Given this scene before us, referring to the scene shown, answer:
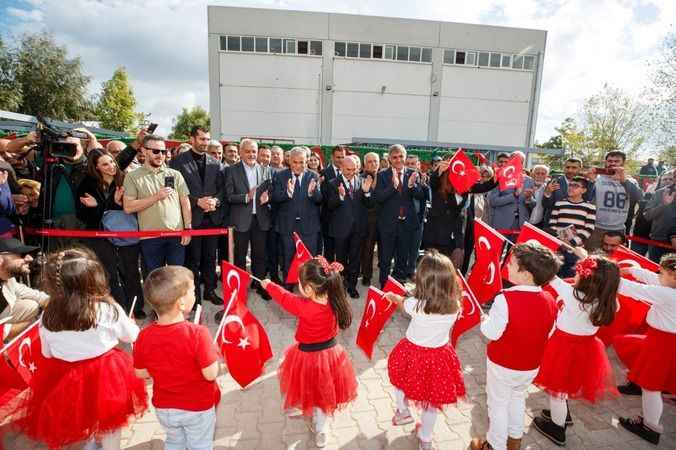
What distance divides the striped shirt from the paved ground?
5.90ft

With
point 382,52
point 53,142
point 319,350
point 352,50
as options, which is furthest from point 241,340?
point 382,52

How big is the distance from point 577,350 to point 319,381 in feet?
6.60

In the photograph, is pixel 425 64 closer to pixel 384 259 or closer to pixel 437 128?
pixel 437 128

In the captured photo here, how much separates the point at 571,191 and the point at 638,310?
1.74 meters

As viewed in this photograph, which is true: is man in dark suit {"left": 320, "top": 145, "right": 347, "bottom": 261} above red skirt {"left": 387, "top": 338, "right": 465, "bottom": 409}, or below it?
above

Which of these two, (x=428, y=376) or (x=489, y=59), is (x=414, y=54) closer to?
(x=489, y=59)

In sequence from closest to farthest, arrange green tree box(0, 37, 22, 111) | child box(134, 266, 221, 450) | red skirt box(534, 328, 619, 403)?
child box(134, 266, 221, 450) → red skirt box(534, 328, 619, 403) → green tree box(0, 37, 22, 111)

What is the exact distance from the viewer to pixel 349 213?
5.59 metres

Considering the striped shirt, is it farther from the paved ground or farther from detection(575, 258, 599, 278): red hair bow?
detection(575, 258, 599, 278): red hair bow

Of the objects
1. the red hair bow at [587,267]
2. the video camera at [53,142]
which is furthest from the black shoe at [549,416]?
the video camera at [53,142]

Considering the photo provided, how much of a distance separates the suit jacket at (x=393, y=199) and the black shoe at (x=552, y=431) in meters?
3.23

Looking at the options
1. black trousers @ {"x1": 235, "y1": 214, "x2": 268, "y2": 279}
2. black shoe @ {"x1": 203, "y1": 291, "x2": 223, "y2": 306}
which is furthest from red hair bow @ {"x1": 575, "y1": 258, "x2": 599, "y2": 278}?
→ black shoe @ {"x1": 203, "y1": 291, "x2": 223, "y2": 306}

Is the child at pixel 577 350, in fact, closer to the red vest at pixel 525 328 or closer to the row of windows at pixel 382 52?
the red vest at pixel 525 328

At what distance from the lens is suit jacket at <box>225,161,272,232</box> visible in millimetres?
5148
